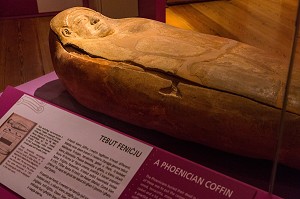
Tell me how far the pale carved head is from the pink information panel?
53 centimetres

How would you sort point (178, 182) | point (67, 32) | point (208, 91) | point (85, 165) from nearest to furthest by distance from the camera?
point (178, 182), point (85, 165), point (208, 91), point (67, 32)

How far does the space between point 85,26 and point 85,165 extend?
102 cm

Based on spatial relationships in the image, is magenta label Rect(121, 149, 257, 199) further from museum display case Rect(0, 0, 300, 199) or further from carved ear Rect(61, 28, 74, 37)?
carved ear Rect(61, 28, 74, 37)

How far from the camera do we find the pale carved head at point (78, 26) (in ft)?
7.32

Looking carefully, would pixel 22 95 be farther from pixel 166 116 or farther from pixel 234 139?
pixel 234 139

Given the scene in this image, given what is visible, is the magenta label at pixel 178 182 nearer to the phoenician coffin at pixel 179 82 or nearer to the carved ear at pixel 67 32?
the phoenician coffin at pixel 179 82

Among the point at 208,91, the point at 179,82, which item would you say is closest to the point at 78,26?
the point at 179,82

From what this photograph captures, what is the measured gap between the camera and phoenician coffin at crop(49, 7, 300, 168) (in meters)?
1.59

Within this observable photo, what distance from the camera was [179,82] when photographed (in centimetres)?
175

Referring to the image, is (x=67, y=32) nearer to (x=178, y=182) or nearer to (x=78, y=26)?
(x=78, y=26)

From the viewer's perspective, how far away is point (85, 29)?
2262mm

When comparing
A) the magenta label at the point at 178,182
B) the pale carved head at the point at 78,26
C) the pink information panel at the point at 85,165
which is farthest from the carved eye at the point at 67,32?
the magenta label at the point at 178,182

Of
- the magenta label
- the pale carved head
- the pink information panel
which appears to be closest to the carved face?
the pale carved head

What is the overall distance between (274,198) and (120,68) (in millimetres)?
980
